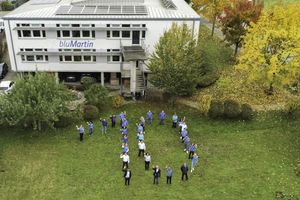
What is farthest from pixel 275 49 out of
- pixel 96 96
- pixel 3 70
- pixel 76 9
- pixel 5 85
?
pixel 3 70

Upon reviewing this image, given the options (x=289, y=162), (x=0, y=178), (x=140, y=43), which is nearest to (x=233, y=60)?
(x=140, y=43)

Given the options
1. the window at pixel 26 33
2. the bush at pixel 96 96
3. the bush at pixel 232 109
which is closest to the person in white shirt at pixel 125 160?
the bush at pixel 96 96

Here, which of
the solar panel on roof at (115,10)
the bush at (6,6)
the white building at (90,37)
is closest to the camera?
the white building at (90,37)

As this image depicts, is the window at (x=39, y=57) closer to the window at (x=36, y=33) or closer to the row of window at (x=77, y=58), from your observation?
the row of window at (x=77, y=58)

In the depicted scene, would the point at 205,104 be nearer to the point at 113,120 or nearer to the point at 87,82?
the point at 113,120

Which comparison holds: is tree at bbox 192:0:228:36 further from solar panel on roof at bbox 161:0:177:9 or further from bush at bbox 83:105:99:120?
bush at bbox 83:105:99:120

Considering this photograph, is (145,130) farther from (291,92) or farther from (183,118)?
(291,92)
